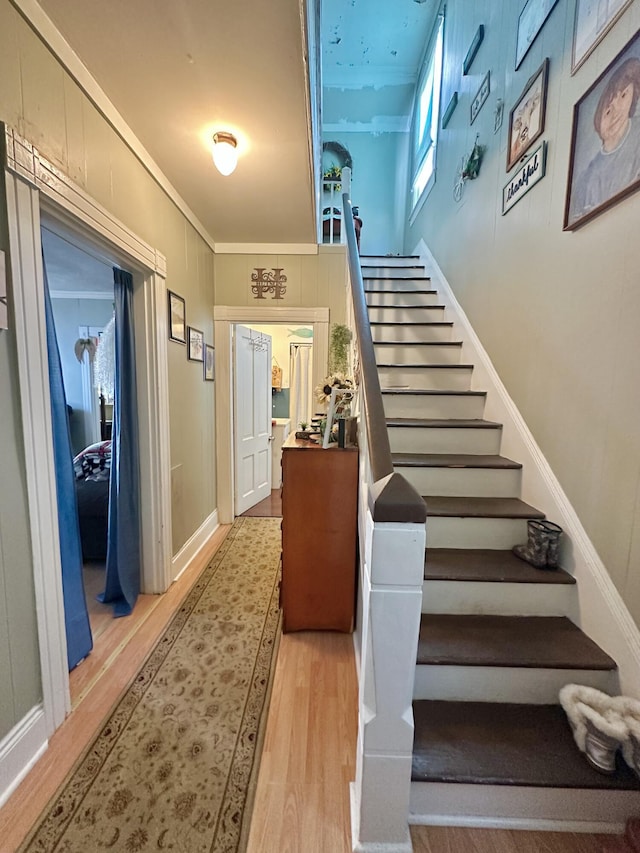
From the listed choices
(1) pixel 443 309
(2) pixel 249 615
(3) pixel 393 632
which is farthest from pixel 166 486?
(1) pixel 443 309

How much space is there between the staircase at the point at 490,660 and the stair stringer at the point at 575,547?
0.15 ft

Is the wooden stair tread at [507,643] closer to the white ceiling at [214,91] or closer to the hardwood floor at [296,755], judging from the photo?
the hardwood floor at [296,755]

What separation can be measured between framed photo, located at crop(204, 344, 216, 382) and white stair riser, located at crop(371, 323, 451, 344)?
4.72 ft

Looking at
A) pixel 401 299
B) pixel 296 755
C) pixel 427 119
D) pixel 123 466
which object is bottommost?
pixel 296 755

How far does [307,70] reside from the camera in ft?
4.81

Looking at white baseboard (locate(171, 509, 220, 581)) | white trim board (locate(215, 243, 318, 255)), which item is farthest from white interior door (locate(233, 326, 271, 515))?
white trim board (locate(215, 243, 318, 255))

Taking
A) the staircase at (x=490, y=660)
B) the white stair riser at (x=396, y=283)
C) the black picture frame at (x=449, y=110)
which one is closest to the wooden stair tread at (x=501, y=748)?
the staircase at (x=490, y=660)

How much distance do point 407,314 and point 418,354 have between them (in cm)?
62

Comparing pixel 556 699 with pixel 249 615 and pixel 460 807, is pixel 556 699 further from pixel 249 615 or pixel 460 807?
pixel 249 615

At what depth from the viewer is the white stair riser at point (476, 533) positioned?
165 cm

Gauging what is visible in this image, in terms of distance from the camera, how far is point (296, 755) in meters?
1.30

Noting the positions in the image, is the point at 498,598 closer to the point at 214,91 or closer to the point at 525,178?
the point at 525,178

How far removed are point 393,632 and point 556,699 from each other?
88 cm

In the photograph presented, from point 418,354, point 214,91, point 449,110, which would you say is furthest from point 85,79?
point 449,110
